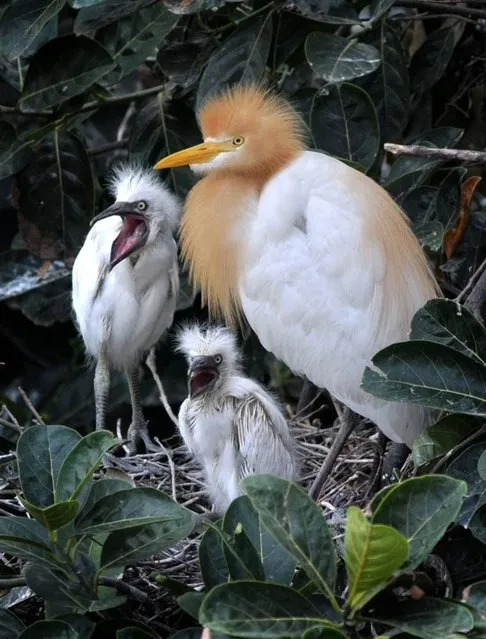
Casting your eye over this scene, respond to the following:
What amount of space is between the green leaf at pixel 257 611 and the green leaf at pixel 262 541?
141mm

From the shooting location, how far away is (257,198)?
2.76m

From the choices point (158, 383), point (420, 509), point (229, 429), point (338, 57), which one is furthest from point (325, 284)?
point (420, 509)

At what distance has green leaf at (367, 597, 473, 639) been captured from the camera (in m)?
1.60

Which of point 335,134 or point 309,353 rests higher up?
point 335,134

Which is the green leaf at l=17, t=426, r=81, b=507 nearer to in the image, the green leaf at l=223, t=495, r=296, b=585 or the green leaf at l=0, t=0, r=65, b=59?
the green leaf at l=223, t=495, r=296, b=585

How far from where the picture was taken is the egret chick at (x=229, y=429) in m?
2.62

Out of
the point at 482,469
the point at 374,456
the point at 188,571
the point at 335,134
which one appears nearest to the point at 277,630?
the point at 482,469

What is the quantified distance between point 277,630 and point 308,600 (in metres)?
0.07

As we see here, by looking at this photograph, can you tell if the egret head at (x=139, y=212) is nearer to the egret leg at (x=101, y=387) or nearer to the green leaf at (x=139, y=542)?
the egret leg at (x=101, y=387)

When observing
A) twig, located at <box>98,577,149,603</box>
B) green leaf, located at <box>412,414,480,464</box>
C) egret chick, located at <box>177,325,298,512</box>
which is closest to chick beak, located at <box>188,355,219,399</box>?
egret chick, located at <box>177,325,298,512</box>

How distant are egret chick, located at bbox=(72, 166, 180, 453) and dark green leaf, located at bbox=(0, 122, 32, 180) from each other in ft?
0.85

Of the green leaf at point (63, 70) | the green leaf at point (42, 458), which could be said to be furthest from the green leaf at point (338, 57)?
the green leaf at point (42, 458)

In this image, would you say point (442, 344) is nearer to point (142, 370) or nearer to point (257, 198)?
point (257, 198)

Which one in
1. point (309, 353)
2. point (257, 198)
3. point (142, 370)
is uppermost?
point (257, 198)
